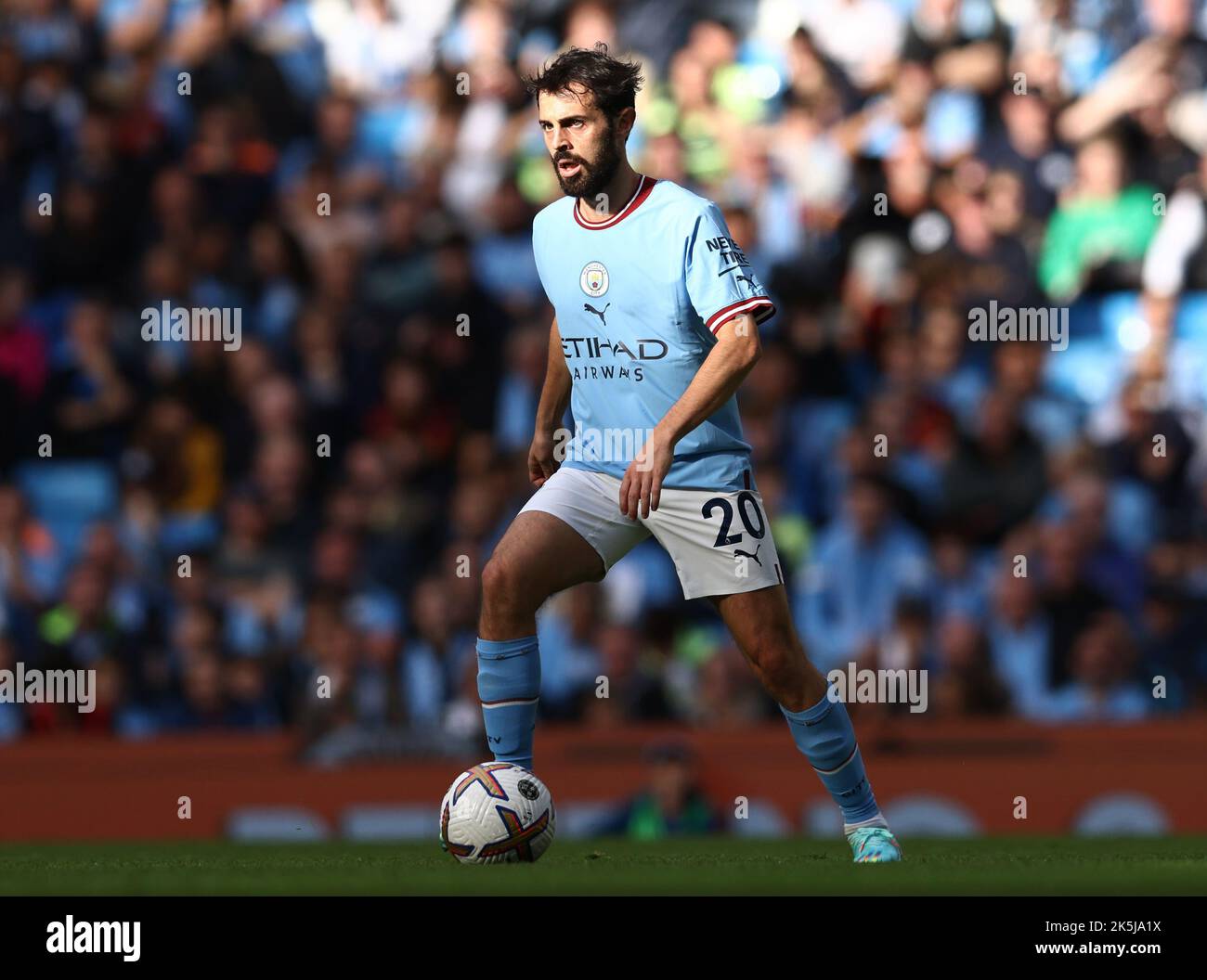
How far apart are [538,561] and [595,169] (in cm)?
121

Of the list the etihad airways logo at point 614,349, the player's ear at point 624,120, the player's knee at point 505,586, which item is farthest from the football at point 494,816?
the player's ear at point 624,120

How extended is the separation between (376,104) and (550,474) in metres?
6.67

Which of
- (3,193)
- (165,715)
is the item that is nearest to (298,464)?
(165,715)

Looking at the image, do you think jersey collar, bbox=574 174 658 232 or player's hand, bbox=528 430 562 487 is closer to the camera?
jersey collar, bbox=574 174 658 232

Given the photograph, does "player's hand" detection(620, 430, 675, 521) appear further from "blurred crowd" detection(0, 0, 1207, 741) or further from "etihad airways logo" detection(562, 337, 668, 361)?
"blurred crowd" detection(0, 0, 1207, 741)

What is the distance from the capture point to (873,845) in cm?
660

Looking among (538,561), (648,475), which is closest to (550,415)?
(538,561)

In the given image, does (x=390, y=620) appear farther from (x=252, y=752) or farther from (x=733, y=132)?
(x=733, y=132)

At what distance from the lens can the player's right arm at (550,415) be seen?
274 inches

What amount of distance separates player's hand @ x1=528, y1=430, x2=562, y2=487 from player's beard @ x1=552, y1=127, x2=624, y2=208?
913 millimetres

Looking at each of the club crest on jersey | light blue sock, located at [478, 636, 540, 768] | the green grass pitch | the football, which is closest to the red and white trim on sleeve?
the club crest on jersey

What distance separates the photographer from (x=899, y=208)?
12219mm

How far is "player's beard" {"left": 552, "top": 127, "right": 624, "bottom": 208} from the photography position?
644cm
